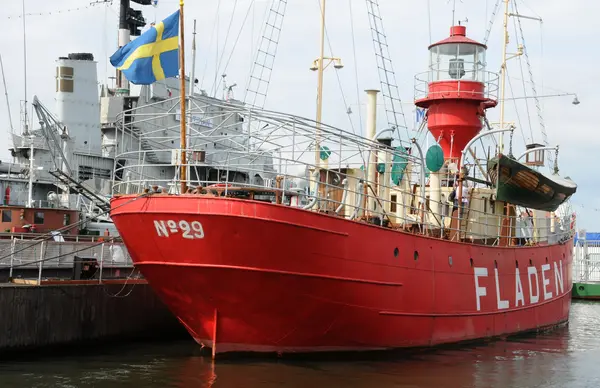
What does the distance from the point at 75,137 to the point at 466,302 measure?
83.8 feet

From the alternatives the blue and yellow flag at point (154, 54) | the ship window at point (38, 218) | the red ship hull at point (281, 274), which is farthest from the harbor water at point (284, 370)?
the ship window at point (38, 218)

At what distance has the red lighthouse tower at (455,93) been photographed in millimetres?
25219

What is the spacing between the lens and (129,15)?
44.3 metres

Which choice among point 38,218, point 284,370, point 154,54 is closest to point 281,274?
point 284,370

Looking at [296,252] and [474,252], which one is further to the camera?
[474,252]

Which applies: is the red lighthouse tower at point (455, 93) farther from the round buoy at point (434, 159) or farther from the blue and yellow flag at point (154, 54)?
the blue and yellow flag at point (154, 54)

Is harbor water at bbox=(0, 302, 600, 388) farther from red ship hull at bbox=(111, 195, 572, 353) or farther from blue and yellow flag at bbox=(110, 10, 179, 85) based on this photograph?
blue and yellow flag at bbox=(110, 10, 179, 85)

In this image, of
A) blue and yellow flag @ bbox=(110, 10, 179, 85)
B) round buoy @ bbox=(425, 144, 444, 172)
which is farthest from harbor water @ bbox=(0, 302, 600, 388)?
blue and yellow flag @ bbox=(110, 10, 179, 85)

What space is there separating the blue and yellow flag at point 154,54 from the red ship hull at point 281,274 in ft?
8.60

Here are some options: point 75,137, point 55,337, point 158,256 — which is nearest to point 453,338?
point 158,256

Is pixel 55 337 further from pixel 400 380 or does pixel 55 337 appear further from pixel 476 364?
pixel 476 364

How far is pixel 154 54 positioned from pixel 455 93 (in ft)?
40.5

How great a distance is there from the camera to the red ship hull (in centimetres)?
1498

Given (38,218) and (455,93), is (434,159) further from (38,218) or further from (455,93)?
(38,218)
